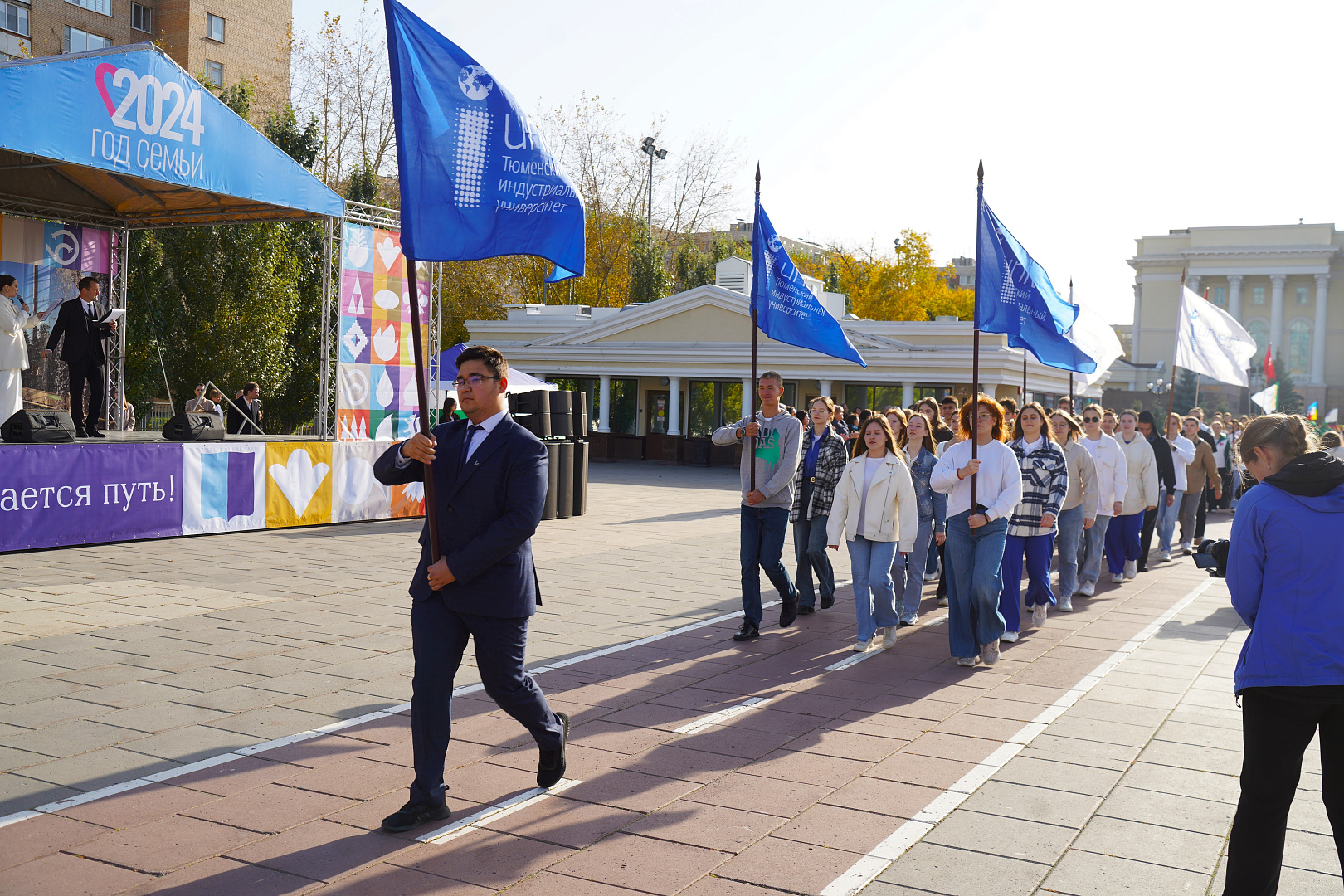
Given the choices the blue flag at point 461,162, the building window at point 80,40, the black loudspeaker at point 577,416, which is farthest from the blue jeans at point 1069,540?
the building window at point 80,40

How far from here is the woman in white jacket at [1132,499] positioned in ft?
41.9

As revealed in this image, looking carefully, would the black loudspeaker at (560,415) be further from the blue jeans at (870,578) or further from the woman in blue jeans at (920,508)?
the blue jeans at (870,578)

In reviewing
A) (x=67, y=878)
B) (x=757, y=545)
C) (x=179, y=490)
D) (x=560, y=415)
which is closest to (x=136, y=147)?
(x=179, y=490)

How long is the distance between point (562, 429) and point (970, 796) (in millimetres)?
13679

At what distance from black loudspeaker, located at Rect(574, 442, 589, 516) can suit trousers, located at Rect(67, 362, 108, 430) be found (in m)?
6.87

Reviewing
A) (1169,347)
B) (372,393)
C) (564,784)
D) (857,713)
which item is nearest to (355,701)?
(564,784)

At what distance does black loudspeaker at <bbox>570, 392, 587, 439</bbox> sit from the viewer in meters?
18.5

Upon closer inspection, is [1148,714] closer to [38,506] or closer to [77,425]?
[38,506]

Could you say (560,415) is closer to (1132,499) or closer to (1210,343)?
(1132,499)

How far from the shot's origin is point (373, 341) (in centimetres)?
1614

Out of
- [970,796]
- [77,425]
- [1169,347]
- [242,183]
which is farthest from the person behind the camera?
[1169,347]

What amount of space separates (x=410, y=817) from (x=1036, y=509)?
667 centimetres

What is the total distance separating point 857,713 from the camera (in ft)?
21.1

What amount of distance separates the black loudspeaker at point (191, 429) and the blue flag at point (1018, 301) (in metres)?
9.35
